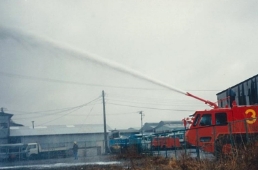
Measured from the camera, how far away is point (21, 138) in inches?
2153

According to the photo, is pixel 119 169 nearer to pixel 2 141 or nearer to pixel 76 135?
pixel 2 141

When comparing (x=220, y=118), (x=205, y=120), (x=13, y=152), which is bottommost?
(x=13, y=152)

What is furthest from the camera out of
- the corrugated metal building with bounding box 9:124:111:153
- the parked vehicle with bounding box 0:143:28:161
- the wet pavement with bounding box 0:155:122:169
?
the corrugated metal building with bounding box 9:124:111:153

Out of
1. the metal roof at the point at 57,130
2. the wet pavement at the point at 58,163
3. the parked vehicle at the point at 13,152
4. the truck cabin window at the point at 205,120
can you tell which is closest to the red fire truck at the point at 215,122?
the truck cabin window at the point at 205,120

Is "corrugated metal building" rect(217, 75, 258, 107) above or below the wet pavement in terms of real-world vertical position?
above

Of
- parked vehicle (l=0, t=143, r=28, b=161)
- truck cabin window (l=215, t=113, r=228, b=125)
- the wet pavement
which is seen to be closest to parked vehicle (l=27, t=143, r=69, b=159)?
parked vehicle (l=0, t=143, r=28, b=161)

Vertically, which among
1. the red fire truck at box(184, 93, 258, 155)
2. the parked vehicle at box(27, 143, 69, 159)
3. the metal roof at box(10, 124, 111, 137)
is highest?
the red fire truck at box(184, 93, 258, 155)

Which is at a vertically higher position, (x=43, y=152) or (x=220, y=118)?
(x=220, y=118)

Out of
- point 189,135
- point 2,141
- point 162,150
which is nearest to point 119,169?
point 189,135

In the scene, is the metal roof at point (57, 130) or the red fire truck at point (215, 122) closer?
the red fire truck at point (215, 122)

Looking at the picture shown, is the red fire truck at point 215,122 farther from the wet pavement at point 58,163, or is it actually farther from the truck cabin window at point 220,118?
the wet pavement at point 58,163

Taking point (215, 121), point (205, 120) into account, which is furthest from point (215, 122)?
point (205, 120)

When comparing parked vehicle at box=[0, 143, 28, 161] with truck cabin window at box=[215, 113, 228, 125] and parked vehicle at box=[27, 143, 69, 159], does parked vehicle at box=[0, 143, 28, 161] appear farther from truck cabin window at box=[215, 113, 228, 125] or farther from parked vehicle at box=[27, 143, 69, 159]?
truck cabin window at box=[215, 113, 228, 125]

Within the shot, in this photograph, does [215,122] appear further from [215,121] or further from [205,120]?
[205,120]
